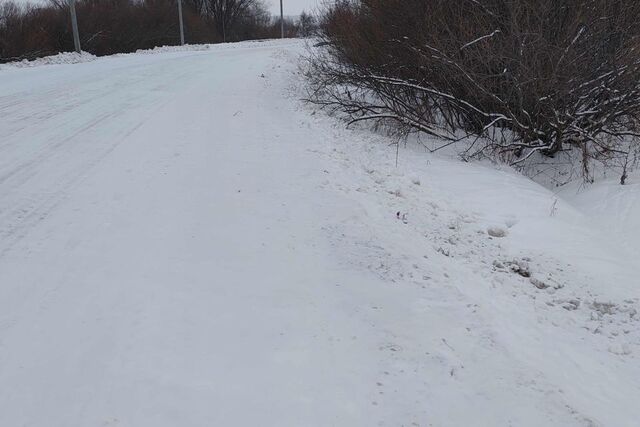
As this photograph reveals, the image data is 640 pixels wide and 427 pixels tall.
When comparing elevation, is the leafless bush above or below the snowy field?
above

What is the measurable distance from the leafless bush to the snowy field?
170 cm

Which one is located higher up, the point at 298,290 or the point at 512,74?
the point at 512,74

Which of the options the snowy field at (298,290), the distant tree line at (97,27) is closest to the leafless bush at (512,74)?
the snowy field at (298,290)

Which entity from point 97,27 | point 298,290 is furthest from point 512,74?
point 97,27

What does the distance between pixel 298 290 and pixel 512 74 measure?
6.26 metres

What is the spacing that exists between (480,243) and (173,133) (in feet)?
16.9

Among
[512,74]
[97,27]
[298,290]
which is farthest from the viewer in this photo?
[97,27]

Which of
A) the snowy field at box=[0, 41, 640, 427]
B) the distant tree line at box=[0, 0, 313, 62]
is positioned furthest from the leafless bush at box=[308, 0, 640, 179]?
the distant tree line at box=[0, 0, 313, 62]

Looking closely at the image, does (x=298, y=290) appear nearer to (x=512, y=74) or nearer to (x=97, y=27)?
(x=512, y=74)

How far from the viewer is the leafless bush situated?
849 centimetres

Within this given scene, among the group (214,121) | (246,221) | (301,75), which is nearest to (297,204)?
(246,221)

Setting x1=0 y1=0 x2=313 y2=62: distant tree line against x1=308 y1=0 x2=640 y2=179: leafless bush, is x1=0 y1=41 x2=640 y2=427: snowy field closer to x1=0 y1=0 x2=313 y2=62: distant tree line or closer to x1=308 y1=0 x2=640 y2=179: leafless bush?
x1=308 y1=0 x2=640 y2=179: leafless bush

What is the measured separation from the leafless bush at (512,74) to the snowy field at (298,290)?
1.70 m

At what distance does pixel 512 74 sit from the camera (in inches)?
342
